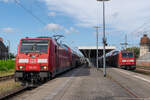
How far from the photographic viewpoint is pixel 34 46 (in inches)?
601

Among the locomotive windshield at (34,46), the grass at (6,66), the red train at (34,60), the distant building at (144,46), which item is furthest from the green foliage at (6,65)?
the distant building at (144,46)

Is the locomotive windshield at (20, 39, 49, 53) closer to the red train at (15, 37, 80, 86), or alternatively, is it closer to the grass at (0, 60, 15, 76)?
the red train at (15, 37, 80, 86)

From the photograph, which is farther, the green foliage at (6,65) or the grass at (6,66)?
the green foliage at (6,65)

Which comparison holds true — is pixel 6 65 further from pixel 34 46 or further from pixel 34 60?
pixel 34 60

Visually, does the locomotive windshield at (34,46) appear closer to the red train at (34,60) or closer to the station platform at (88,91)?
the red train at (34,60)

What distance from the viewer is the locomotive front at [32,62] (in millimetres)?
14531

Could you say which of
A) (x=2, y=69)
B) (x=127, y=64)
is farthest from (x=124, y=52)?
(x=2, y=69)

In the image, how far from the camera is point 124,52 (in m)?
36.2

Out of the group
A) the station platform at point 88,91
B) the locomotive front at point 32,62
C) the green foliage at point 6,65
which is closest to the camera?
the station platform at point 88,91

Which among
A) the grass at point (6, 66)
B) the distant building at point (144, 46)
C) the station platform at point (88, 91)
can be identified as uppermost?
the distant building at point (144, 46)

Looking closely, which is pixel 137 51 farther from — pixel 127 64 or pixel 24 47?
pixel 24 47

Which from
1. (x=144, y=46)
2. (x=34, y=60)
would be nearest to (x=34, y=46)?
(x=34, y=60)

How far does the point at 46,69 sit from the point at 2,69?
18.9 m

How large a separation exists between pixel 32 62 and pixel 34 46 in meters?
1.23
